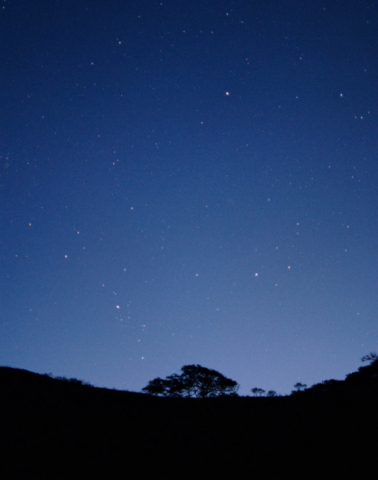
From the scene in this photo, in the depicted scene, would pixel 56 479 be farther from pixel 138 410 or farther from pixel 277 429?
pixel 277 429

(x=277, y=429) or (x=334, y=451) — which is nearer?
(x=334, y=451)

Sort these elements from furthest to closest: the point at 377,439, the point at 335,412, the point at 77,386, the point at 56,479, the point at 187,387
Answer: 1. the point at 187,387
2. the point at 77,386
3. the point at 335,412
4. the point at 377,439
5. the point at 56,479

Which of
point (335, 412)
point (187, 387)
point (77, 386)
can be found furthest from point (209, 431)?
point (187, 387)

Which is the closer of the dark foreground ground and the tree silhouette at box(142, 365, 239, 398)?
the dark foreground ground

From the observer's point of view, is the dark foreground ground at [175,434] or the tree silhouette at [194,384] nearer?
the dark foreground ground at [175,434]

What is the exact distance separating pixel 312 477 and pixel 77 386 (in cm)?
1000

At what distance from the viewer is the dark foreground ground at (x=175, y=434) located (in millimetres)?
7504

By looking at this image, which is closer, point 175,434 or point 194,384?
point 175,434

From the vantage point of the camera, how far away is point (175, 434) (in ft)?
32.1

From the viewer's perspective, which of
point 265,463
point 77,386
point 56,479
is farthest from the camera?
point 77,386

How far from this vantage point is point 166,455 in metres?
8.37

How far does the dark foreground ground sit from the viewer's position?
7504 millimetres

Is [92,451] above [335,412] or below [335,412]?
below

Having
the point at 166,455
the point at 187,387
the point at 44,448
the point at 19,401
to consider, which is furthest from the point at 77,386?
the point at 187,387
